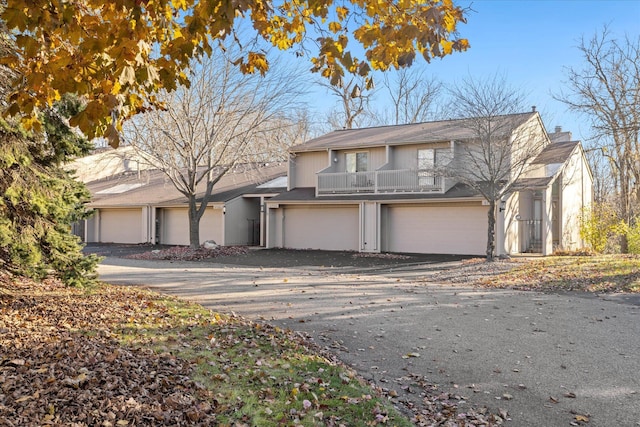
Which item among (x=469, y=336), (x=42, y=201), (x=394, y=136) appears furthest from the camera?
(x=394, y=136)

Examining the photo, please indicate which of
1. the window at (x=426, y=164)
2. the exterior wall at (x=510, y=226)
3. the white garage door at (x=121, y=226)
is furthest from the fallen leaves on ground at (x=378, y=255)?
the white garage door at (x=121, y=226)

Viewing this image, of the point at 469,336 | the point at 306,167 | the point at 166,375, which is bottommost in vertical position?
the point at 469,336

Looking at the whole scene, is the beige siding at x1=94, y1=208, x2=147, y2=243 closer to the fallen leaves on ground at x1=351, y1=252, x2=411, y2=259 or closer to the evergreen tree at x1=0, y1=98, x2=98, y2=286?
the fallen leaves on ground at x1=351, y1=252, x2=411, y2=259

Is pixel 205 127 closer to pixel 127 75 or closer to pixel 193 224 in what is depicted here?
pixel 193 224

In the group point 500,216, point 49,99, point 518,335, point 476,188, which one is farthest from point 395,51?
point 500,216

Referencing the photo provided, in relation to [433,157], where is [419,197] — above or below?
below

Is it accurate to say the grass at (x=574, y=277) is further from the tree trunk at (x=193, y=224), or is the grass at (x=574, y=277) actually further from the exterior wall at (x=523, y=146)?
the tree trunk at (x=193, y=224)

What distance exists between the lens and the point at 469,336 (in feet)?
24.2

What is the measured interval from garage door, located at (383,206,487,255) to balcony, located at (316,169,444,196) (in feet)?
3.21

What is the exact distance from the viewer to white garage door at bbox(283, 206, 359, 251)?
2428 centimetres

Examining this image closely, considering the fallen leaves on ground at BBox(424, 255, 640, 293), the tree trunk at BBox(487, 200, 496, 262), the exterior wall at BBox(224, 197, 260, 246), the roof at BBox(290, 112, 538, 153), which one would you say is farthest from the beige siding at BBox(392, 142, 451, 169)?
the exterior wall at BBox(224, 197, 260, 246)

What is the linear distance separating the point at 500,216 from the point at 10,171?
17.4 m

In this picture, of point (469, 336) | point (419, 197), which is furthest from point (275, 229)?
point (469, 336)

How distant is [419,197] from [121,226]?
19.0 m
